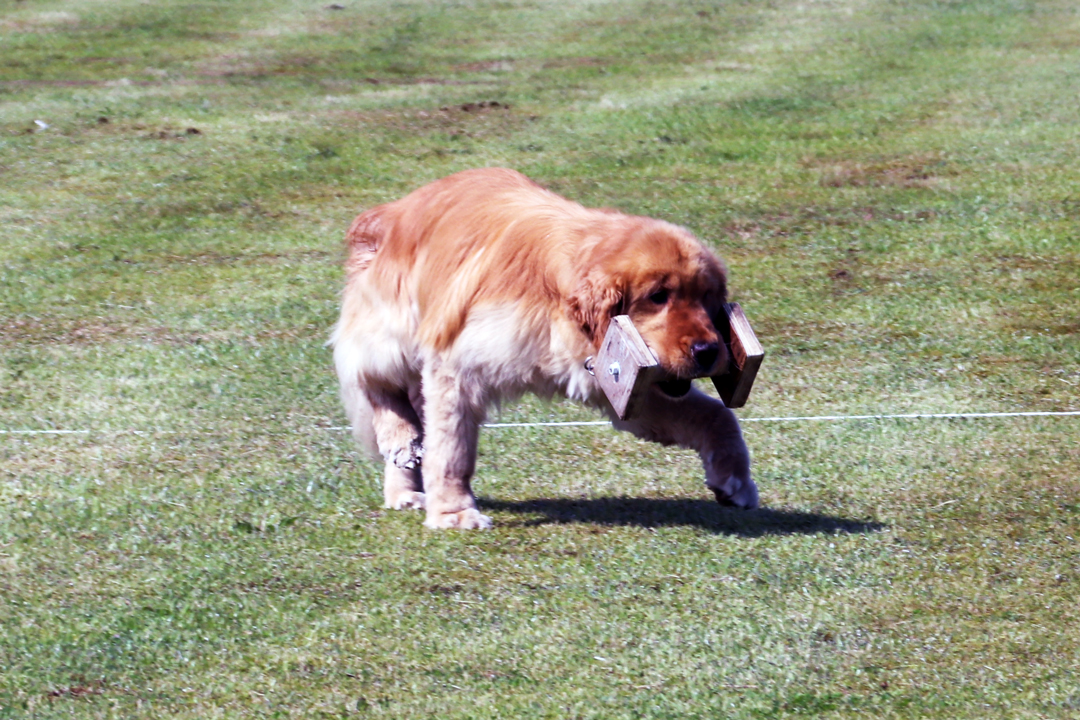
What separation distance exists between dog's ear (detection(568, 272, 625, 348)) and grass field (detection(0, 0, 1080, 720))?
95 centimetres

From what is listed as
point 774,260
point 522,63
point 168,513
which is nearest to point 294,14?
point 522,63

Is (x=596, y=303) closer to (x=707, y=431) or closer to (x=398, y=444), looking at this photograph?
(x=707, y=431)

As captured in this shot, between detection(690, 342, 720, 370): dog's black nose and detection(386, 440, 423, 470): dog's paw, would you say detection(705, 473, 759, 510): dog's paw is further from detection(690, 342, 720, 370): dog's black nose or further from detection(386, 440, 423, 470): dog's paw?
detection(386, 440, 423, 470): dog's paw

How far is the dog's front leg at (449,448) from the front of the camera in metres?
6.42

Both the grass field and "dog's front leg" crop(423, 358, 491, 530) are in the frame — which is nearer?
the grass field

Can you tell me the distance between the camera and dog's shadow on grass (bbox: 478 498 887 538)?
21.2ft

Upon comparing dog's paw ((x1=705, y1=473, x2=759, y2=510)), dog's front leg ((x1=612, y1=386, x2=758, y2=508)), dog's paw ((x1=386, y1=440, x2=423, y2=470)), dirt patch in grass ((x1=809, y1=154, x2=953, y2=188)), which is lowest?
dirt patch in grass ((x1=809, y1=154, x2=953, y2=188))

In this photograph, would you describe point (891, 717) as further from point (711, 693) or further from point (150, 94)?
point (150, 94)

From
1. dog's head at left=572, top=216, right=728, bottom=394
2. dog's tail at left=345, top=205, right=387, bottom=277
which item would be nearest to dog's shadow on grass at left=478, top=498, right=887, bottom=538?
dog's head at left=572, top=216, right=728, bottom=394

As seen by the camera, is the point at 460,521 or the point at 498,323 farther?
the point at 460,521

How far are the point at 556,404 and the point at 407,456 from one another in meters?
2.14

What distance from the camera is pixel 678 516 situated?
667 cm

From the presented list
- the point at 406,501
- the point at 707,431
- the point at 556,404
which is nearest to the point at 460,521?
the point at 406,501

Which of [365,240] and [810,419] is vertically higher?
[365,240]
